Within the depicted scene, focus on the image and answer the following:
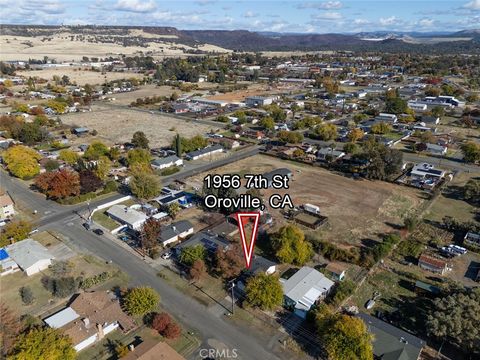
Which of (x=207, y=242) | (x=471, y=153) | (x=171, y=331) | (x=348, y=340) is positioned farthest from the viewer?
(x=471, y=153)

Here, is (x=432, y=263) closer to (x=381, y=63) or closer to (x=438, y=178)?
(x=438, y=178)

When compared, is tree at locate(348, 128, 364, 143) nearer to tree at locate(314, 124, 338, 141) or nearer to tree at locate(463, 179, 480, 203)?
tree at locate(314, 124, 338, 141)

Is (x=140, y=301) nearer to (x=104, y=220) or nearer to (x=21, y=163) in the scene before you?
(x=104, y=220)

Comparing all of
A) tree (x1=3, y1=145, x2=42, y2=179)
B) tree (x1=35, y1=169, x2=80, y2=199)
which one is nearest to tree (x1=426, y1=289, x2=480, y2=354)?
tree (x1=35, y1=169, x2=80, y2=199)

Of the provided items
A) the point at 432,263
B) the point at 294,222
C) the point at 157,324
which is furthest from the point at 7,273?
the point at 432,263

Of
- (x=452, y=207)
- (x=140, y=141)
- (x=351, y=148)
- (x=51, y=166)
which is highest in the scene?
(x=351, y=148)

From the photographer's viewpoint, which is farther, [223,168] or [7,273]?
[223,168]

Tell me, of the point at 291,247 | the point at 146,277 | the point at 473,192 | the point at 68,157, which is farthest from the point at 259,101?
the point at 146,277
